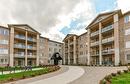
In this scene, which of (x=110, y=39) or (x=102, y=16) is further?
(x=102, y=16)

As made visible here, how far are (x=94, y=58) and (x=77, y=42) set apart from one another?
71.2 feet

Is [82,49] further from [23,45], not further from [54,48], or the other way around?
[23,45]

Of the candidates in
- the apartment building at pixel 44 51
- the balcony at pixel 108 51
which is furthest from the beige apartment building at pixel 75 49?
the balcony at pixel 108 51

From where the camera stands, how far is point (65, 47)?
9281 cm

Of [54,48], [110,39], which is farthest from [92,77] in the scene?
[54,48]

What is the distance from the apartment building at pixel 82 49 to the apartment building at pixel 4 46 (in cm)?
2929

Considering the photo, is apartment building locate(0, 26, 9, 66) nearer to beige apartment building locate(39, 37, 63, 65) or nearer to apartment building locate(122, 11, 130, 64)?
beige apartment building locate(39, 37, 63, 65)

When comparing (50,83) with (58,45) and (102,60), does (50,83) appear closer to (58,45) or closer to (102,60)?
(102,60)

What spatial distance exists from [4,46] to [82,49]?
104 ft

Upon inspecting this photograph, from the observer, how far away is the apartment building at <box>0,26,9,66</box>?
5700 cm

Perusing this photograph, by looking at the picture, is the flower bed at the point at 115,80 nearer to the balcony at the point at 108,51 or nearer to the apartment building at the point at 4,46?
the balcony at the point at 108,51

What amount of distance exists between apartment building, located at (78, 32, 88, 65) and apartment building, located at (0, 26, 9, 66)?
2929 cm

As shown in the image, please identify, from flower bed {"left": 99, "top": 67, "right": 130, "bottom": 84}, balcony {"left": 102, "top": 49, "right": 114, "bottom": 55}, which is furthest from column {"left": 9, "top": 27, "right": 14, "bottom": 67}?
flower bed {"left": 99, "top": 67, "right": 130, "bottom": 84}

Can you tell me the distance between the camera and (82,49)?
7562cm
